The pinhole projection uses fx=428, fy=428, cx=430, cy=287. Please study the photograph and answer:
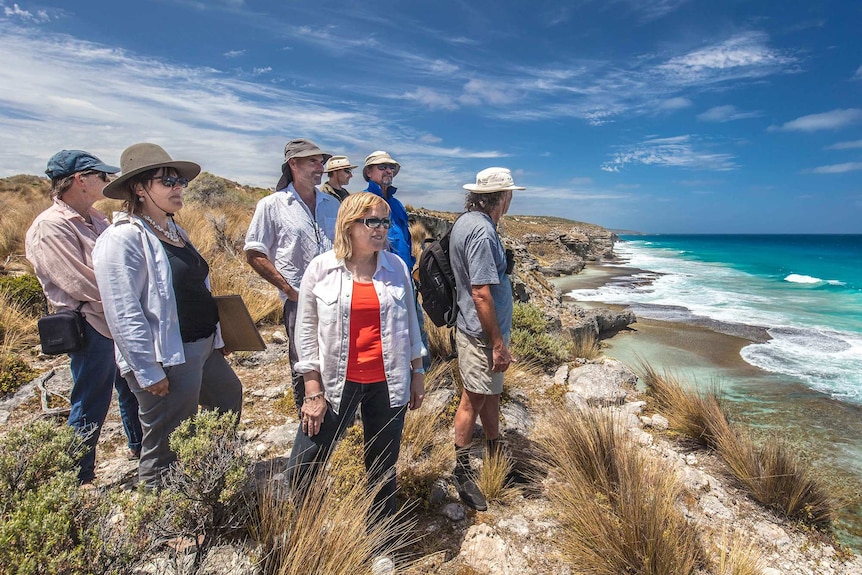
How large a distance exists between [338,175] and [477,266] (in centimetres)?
244

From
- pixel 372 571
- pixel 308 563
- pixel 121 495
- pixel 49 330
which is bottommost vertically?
pixel 372 571

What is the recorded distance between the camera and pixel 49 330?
2.37m

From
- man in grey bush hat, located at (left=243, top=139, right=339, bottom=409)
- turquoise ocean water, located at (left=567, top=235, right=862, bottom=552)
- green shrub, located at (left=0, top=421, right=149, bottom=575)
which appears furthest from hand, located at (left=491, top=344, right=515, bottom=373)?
turquoise ocean water, located at (left=567, top=235, right=862, bottom=552)

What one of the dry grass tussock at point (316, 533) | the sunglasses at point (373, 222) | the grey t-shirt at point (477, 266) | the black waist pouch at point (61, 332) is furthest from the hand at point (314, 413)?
the black waist pouch at point (61, 332)

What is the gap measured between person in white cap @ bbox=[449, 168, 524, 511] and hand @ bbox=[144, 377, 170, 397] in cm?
173

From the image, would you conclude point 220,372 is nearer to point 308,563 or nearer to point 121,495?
point 121,495

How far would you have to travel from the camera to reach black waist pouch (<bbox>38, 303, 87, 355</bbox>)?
236cm

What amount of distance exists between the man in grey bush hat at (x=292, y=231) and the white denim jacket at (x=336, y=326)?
0.84 metres

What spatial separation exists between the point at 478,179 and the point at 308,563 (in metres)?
2.40

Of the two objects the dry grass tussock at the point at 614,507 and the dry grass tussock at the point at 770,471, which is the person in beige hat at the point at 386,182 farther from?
the dry grass tussock at the point at 770,471

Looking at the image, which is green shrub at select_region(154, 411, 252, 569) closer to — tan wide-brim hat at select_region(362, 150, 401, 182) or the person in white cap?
the person in white cap

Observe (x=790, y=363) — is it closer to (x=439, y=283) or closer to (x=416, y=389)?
(x=439, y=283)

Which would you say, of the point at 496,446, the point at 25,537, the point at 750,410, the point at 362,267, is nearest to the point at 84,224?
the point at 362,267

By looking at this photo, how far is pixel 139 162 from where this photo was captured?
2.12 meters
